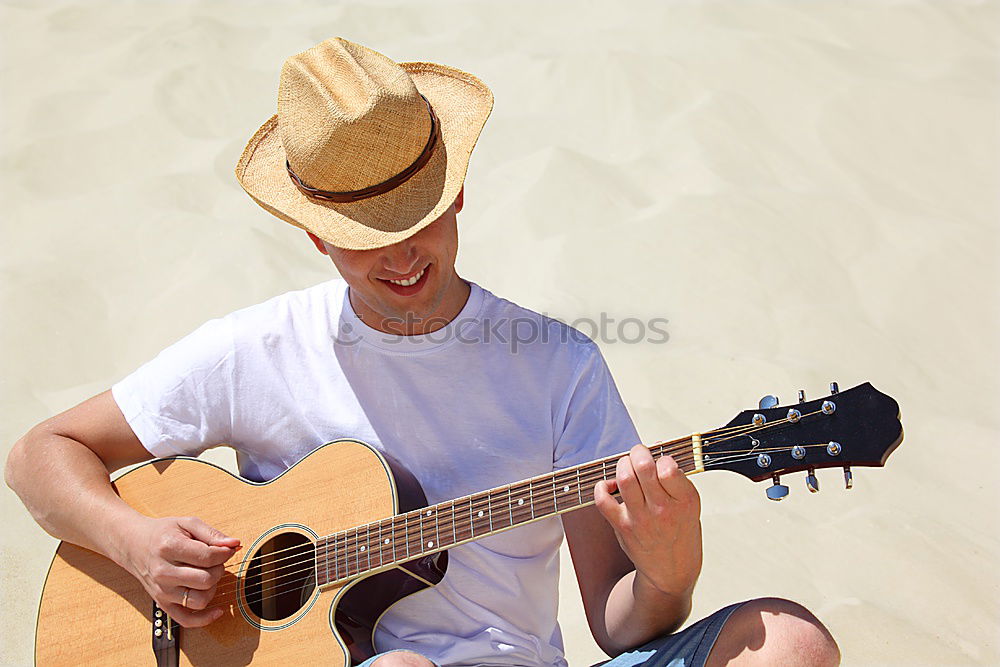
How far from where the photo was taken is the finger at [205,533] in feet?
6.63

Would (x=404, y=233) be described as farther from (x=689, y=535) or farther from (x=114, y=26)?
(x=114, y=26)

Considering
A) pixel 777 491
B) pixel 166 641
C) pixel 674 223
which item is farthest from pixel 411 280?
pixel 674 223

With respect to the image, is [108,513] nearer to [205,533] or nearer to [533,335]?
[205,533]

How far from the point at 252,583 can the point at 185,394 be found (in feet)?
1.33

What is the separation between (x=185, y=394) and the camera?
83.2 inches

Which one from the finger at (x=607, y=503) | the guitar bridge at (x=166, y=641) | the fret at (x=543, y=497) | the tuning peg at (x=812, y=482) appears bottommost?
the guitar bridge at (x=166, y=641)

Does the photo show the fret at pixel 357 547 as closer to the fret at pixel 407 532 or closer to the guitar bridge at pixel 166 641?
the fret at pixel 407 532

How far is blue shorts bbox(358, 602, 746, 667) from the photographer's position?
5.65ft

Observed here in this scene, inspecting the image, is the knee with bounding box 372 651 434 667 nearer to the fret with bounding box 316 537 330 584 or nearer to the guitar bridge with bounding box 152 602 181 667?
the fret with bounding box 316 537 330 584

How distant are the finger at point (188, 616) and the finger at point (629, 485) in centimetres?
87

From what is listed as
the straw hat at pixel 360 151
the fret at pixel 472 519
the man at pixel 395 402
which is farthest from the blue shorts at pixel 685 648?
the straw hat at pixel 360 151

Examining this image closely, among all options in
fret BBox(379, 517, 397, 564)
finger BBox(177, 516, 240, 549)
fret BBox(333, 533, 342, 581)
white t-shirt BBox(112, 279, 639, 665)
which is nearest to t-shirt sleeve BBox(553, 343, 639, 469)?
white t-shirt BBox(112, 279, 639, 665)

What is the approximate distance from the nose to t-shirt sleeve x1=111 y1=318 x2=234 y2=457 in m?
0.43

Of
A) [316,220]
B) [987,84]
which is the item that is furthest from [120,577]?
[987,84]
